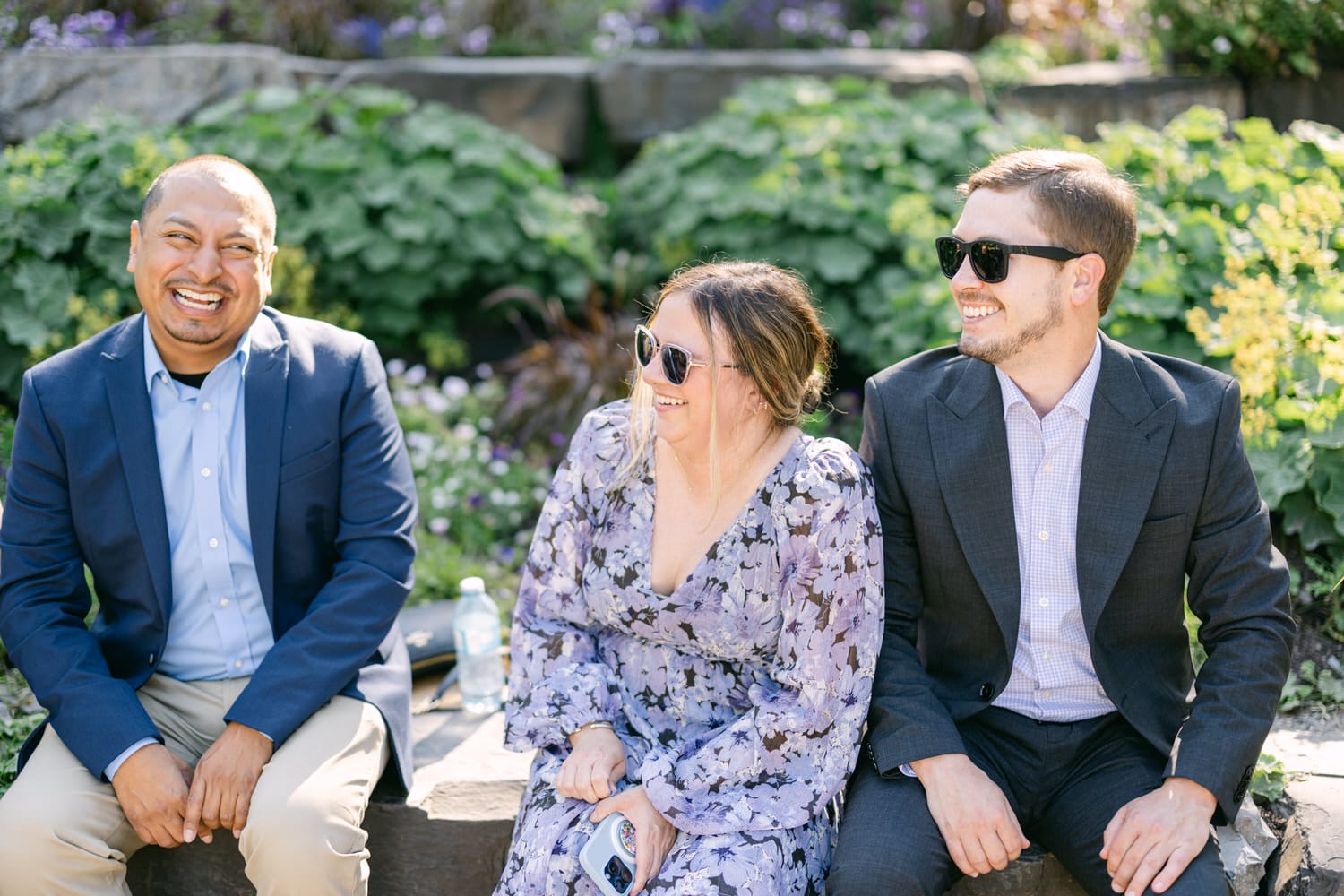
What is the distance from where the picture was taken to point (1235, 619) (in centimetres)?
259

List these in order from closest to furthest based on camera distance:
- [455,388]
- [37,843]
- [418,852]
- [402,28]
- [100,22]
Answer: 1. [37,843]
2. [418,852]
3. [455,388]
4. [100,22]
5. [402,28]

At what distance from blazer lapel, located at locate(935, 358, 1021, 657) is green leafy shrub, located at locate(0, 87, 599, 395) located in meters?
3.36

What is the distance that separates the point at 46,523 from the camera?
283cm

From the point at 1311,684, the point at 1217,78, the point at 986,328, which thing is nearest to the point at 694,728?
the point at 986,328

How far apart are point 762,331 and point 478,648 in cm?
152

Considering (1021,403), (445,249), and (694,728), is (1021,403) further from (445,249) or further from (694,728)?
(445,249)

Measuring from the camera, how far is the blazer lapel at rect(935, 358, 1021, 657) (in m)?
2.65

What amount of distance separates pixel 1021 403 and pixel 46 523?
2240 mm

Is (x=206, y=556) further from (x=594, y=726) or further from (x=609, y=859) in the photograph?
(x=609, y=859)

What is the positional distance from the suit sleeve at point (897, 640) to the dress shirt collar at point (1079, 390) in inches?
10.5

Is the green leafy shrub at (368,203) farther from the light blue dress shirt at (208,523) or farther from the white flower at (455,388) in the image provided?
the light blue dress shirt at (208,523)

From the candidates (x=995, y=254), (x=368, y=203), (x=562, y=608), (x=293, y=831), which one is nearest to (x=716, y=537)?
(x=562, y=608)

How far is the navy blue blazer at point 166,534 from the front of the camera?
2764 millimetres

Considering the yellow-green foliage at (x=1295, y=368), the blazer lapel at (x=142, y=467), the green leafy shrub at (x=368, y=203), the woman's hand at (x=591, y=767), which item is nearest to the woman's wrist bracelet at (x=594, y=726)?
the woman's hand at (x=591, y=767)
